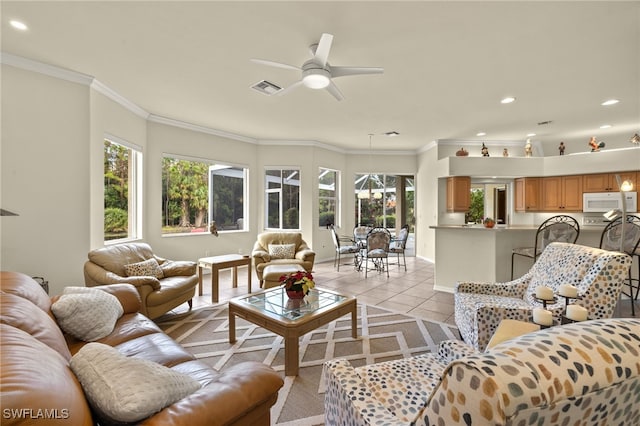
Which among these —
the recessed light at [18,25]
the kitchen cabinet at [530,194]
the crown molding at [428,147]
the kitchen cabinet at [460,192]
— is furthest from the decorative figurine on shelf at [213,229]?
the kitchen cabinet at [530,194]

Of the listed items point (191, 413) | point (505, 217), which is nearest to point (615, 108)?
point (505, 217)

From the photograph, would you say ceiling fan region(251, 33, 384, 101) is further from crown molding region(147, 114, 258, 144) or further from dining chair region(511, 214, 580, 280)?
crown molding region(147, 114, 258, 144)

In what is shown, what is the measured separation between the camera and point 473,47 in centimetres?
278

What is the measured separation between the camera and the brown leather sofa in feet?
2.40

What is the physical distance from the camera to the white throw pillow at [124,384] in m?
0.93

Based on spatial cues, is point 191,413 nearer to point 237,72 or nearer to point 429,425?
point 429,425

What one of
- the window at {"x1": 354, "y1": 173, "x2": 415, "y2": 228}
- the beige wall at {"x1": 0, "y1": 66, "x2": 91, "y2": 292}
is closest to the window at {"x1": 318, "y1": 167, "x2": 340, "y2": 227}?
the window at {"x1": 354, "y1": 173, "x2": 415, "y2": 228}

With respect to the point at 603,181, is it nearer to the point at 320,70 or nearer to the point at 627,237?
the point at 627,237

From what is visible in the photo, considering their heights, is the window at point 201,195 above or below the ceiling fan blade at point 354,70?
below

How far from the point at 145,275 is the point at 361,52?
3559 millimetres

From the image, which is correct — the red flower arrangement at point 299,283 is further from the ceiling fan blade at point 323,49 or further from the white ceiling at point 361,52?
the white ceiling at point 361,52

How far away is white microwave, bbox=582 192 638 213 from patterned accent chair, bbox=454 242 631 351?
4937 mm

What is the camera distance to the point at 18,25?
250cm

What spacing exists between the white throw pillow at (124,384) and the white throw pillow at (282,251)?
3933mm
